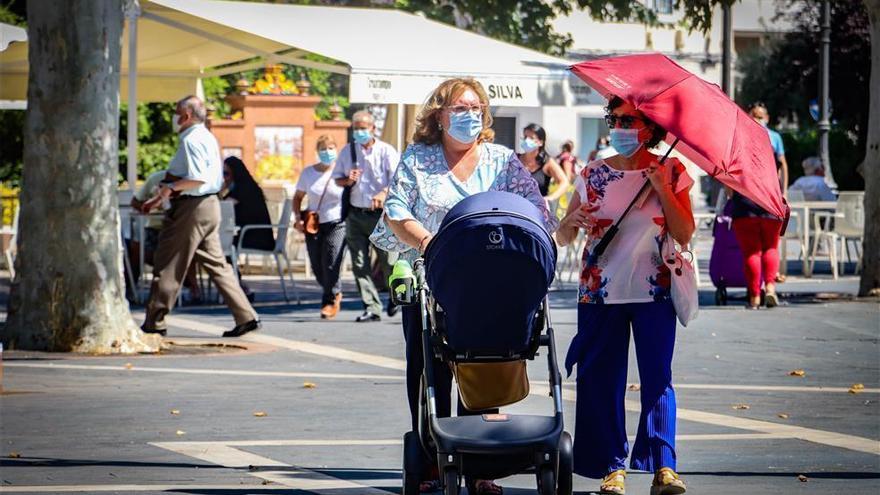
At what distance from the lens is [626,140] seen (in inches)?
303

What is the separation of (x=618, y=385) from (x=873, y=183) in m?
11.7

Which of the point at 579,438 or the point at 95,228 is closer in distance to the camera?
the point at 579,438

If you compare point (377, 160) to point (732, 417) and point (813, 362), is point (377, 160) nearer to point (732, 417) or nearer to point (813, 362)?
point (813, 362)

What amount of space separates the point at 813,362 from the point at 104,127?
5616mm

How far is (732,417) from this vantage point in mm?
10055

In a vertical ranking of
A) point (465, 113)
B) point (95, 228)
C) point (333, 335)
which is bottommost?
point (333, 335)

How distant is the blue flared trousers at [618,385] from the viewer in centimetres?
755

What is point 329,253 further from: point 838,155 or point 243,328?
point 838,155

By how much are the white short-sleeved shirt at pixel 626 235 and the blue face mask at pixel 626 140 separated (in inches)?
4.1

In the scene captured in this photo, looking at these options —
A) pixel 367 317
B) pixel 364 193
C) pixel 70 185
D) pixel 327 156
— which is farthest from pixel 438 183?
pixel 327 156

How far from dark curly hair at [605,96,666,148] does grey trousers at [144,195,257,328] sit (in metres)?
7.43

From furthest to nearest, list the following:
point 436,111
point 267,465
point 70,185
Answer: point 70,185, point 267,465, point 436,111

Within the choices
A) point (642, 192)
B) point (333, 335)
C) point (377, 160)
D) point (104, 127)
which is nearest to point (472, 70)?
point (377, 160)

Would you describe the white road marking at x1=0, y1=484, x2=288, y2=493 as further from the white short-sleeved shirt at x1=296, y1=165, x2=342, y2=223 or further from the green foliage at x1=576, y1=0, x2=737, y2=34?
the green foliage at x1=576, y1=0, x2=737, y2=34
